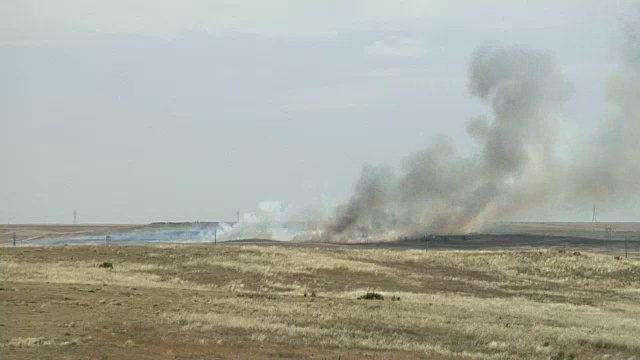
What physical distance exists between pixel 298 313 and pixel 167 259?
38636mm

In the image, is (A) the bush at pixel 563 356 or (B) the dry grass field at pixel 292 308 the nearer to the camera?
(B) the dry grass field at pixel 292 308

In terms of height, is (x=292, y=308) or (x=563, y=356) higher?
(x=292, y=308)

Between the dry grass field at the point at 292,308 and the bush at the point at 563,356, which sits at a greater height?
the dry grass field at the point at 292,308

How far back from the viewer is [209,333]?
35656 mm

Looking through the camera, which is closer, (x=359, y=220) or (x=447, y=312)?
(x=447, y=312)

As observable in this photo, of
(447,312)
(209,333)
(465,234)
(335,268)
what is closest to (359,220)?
(465,234)

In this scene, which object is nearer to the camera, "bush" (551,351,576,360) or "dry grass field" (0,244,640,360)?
"dry grass field" (0,244,640,360)

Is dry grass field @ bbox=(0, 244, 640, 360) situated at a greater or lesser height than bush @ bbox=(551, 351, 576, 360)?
greater

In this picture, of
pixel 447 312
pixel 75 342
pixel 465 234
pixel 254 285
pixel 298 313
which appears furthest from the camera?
pixel 465 234

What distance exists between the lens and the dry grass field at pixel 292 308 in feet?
108

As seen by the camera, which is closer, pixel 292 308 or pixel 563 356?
pixel 563 356

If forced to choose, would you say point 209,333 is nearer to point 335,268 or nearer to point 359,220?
point 335,268

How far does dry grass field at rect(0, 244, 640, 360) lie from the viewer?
33.1 meters

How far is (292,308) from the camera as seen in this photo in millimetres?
45969
